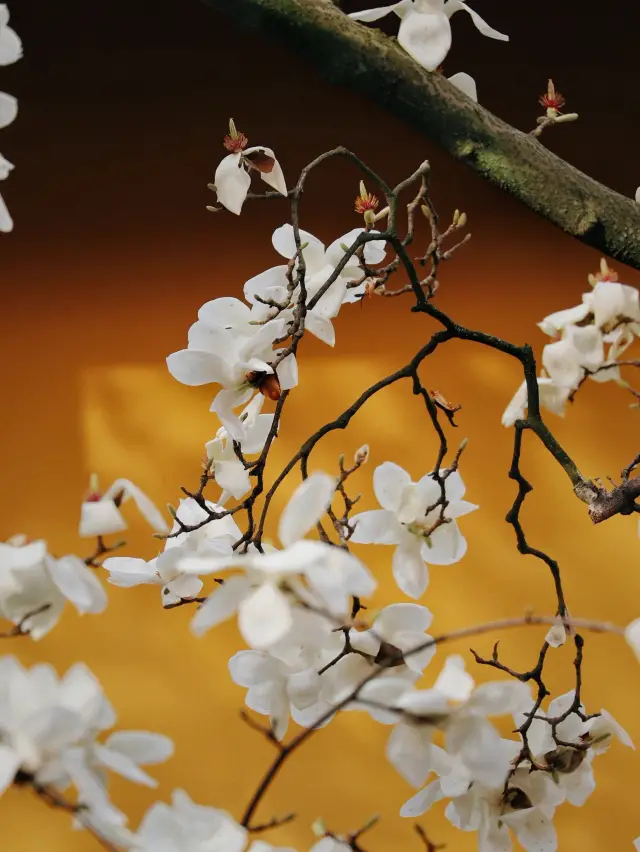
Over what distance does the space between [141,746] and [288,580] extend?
0.44 feet

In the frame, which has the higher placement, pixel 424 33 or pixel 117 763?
pixel 424 33

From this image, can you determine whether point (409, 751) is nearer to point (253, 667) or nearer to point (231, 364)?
point (253, 667)

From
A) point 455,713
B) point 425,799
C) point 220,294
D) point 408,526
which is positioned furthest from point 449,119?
point 220,294

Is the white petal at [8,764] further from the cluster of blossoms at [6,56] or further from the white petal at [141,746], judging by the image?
the cluster of blossoms at [6,56]

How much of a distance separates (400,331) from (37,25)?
2.65 ft

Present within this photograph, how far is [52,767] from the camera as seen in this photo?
400 millimetres

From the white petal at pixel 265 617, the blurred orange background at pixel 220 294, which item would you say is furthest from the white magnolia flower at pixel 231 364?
the blurred orange background at pixel 220 294

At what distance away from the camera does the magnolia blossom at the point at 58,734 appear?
1.28ft

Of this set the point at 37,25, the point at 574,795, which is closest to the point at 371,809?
the point at 574,795

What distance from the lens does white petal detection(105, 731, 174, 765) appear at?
1.49ft

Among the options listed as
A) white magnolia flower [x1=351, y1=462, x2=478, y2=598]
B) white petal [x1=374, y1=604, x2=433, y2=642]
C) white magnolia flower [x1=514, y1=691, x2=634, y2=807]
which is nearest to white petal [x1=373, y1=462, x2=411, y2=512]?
white magnolia flower [x1=351, y1=462, x2=478, y2=598]

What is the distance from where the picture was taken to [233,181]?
0.67m

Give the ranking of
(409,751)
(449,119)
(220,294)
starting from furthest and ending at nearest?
(220,294) < (449,119) < (409,751)

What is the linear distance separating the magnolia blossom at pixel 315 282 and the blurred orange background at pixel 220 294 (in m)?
0.67
